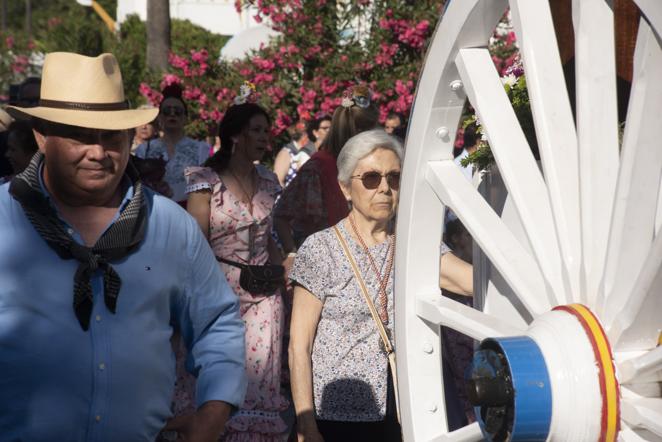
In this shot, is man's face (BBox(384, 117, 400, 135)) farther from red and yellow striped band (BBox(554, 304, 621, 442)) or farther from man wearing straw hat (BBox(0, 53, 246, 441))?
red and yellow striped band (BBox(554, 304, 621, 442))

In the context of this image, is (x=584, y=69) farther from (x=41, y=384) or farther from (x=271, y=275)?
(x=271, y=275)

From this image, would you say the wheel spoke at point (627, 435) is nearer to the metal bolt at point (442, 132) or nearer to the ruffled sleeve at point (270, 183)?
the metal bolt at point (442, 132)

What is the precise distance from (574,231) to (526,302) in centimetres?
24

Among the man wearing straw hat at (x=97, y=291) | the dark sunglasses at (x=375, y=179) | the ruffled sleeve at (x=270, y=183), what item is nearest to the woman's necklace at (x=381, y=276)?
the dark sunglasses at (x=375, y=179)

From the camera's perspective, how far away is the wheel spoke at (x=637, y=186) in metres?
2.21

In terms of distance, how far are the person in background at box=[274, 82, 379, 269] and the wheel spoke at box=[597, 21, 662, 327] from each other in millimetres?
4090

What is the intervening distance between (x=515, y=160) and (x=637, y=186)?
1.78 ft

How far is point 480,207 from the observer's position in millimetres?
2945

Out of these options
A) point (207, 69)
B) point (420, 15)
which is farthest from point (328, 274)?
point (207, 69)

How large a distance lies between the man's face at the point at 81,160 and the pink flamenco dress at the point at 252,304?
101 inches

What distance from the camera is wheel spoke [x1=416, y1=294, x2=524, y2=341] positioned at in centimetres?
290

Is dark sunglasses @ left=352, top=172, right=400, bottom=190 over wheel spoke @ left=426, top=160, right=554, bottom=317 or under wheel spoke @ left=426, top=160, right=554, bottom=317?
under

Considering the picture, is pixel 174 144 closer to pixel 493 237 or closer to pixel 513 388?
pixel 493 237

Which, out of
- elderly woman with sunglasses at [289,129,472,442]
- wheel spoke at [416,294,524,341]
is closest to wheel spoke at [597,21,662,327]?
wheel spoke at [416,294,524,341]
